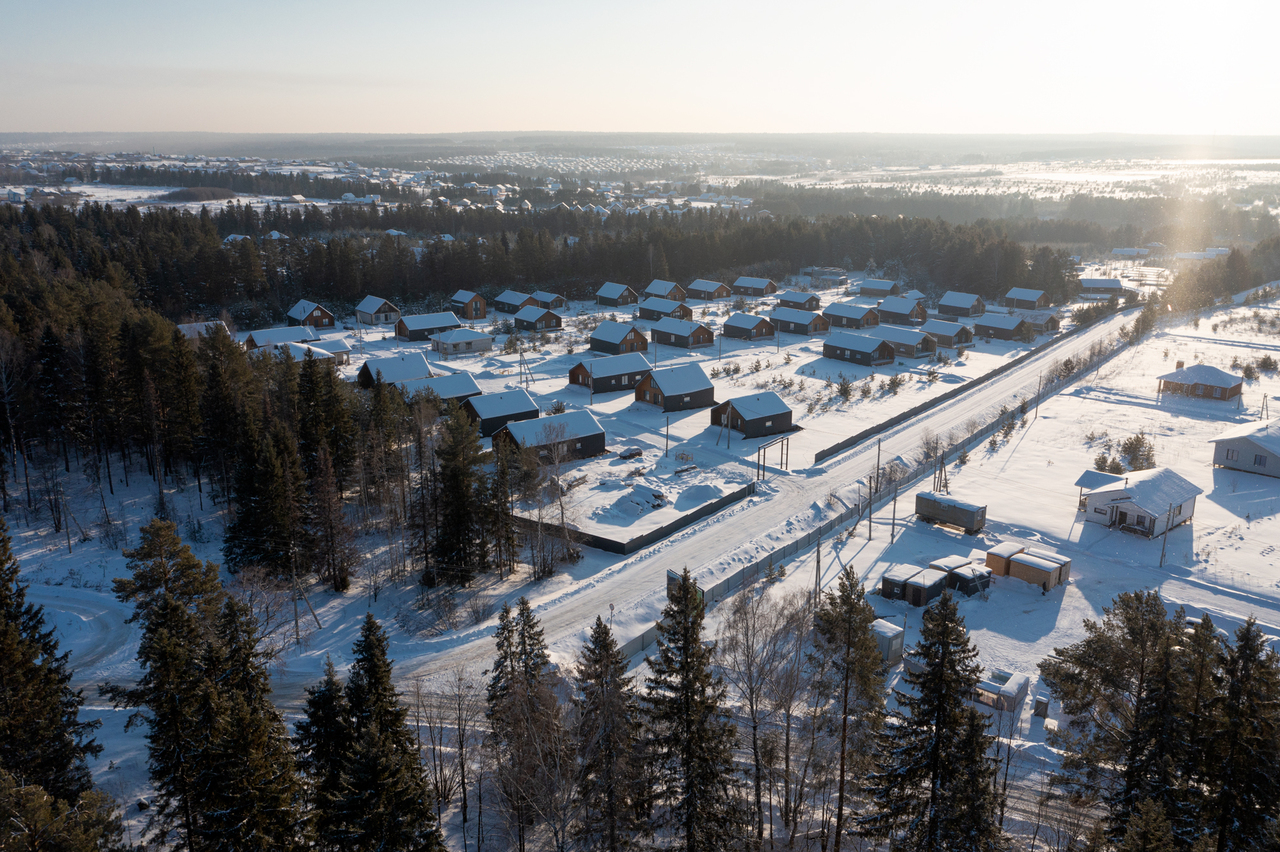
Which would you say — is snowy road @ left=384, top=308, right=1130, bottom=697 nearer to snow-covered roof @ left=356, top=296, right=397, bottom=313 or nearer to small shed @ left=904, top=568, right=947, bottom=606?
small shed @ left=904, top=568, right=947, bottom=606

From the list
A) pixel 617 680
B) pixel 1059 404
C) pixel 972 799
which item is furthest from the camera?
pixel 1059 404

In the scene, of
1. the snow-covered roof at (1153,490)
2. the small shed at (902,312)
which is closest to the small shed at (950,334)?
the small shed at (902,312)

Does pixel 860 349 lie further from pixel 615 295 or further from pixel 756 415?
pixel 615 295

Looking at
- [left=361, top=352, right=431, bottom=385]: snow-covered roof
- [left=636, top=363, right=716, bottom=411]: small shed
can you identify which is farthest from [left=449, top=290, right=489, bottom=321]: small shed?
[left=636, top=363, right=716, bottom=411]: small shed

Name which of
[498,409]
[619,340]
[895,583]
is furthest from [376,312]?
[895,583]

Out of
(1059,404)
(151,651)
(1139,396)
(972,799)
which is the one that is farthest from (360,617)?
(1139,396)

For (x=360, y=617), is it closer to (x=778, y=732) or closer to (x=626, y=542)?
(x=626, y=542)
